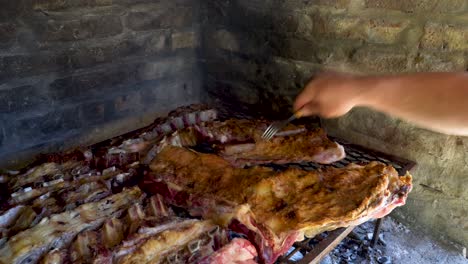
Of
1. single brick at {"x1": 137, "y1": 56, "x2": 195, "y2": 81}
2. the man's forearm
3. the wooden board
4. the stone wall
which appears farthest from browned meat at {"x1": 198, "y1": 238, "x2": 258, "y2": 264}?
single brick at {"x1": 137, "y1": 56, "x2": 195, "y2": 81}

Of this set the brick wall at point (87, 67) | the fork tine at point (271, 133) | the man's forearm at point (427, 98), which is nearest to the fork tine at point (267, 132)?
the fork tine at point (271, 133)

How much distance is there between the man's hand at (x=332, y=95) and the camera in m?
1.99

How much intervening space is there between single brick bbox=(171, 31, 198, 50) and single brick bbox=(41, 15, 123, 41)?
0.56 m

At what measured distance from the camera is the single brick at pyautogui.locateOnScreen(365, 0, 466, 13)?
93.0 inches

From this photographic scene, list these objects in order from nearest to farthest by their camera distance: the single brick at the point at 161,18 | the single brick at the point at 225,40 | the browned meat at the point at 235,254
A: the browned meat at the point at 235,254
the single brick at the point at 161,18
the single brick at the point at 225,40

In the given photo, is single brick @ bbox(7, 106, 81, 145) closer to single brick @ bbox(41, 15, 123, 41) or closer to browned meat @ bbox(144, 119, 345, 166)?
single brick @ bbox(41, 15, 123, 41)

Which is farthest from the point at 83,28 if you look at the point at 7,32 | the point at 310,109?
the point at 310,109

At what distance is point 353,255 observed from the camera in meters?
2.74

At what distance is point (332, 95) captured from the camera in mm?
2072

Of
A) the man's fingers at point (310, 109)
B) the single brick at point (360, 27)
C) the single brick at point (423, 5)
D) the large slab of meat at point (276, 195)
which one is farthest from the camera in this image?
the single brick at point (360, 27)

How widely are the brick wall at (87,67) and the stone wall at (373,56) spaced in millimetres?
570

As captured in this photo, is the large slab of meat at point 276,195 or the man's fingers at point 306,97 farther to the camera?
the man's fingers at point 306,97

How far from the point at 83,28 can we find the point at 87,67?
29cm

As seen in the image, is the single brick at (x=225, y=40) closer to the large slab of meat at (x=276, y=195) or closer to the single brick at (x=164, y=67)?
the single brick at (x=164, y=67)
